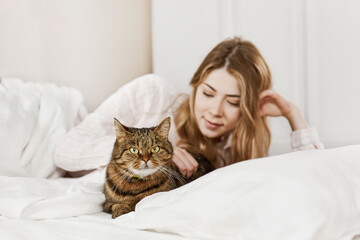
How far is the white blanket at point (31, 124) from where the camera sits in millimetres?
1232

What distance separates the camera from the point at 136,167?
2.70ft

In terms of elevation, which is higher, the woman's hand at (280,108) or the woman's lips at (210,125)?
the woman's hand at (280,108)

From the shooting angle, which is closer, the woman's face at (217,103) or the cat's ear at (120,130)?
the cat's ear at (120,130)

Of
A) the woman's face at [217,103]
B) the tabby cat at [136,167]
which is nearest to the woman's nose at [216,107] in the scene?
the woman's face at [217,103]

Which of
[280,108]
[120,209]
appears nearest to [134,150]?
[120,209]

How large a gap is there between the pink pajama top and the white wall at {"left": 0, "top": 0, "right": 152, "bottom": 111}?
0.30 metres

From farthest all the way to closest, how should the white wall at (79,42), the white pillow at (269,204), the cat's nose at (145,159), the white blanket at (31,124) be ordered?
1. the white wall at (79,42)
2. the white blanket at (31,124)
3. the cat's nose at (145,159)
4. the white pillow at (269,204)

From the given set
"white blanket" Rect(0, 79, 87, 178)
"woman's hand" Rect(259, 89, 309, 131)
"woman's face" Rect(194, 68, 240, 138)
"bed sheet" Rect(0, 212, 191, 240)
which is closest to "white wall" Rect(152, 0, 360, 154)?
"woman's hand" Rect(259, 89, 309, 131)

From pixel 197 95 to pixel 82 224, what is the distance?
74 cm

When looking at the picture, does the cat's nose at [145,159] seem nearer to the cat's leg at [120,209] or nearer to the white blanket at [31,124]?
the cat's leg at [120,209]

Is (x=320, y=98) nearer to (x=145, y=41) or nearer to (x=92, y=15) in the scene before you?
(x=145, y=41)

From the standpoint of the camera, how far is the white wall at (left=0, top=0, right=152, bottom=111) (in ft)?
4.86

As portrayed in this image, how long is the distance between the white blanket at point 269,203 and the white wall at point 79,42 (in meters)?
1.01

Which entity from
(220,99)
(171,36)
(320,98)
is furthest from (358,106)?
(171,36)
